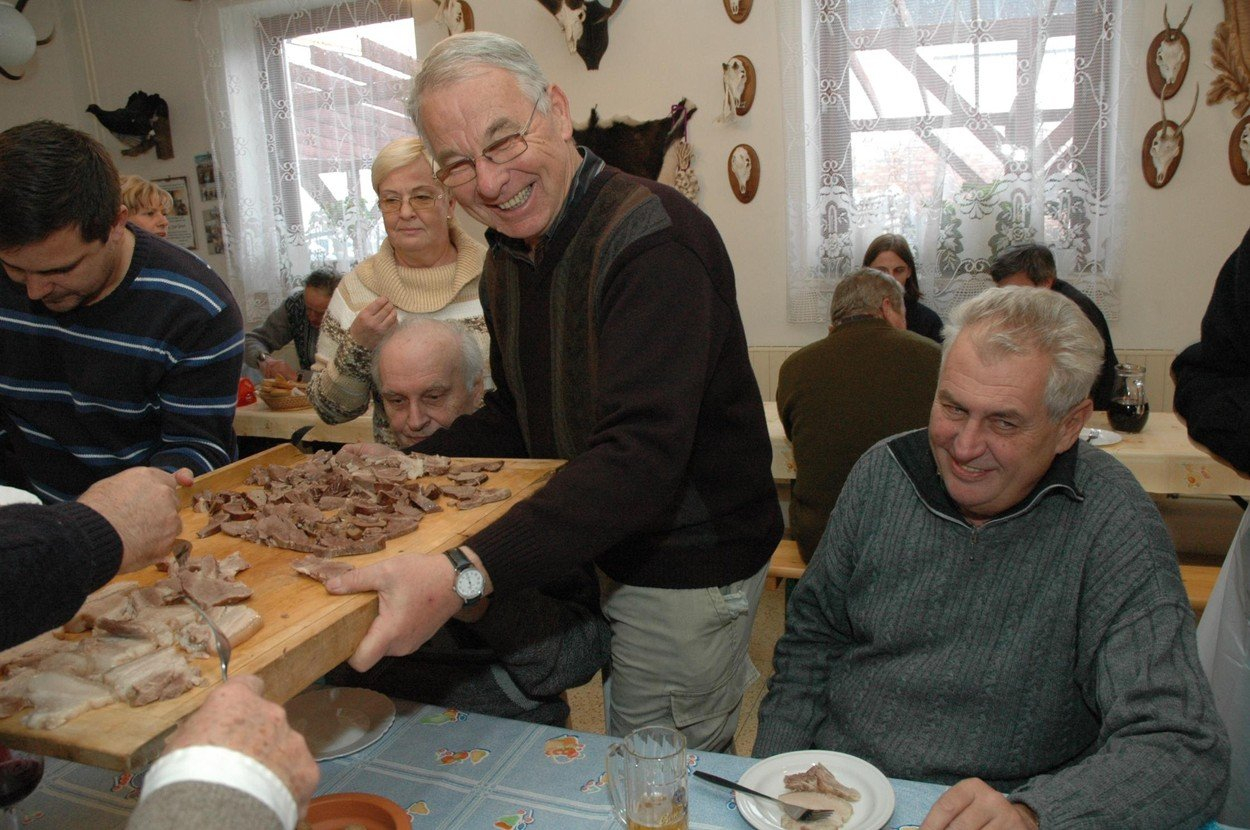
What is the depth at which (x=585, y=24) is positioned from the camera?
5.23 metres

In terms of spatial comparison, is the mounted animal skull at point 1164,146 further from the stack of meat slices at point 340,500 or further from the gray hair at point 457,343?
the stack of meat slices at point 340,500

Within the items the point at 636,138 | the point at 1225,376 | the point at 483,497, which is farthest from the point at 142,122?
the point at 1225,376

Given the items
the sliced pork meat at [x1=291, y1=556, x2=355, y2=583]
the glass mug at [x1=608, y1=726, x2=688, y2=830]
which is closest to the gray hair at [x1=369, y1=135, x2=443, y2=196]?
the sliced pork meat at [x1=291, y1=556, x2=355, y2=583]

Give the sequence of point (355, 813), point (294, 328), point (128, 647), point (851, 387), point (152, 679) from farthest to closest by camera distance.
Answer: point (294, 328) < point (851, 387) < point (355, 813) < point (128, 647) < point (152, 679)

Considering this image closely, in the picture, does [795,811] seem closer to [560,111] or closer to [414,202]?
[560,111]

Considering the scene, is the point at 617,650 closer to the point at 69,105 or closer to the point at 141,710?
the point at 141,710

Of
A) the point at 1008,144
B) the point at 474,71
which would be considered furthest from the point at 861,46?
the point at 474,71

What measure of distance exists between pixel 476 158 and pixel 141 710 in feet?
3.39

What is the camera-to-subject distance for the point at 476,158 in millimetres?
1618

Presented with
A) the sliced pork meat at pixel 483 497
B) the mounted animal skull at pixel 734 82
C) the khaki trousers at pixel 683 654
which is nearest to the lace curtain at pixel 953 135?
the mounted animal skull at pixel 734 82

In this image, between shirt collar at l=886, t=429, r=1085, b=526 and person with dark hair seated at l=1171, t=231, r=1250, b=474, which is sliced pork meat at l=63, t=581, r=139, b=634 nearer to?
shirt collar at l=886, t=429, r=1085, b=526

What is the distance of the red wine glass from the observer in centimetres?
124

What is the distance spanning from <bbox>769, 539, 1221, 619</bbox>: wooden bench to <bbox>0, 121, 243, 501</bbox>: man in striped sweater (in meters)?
1.65

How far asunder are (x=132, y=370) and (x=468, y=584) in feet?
4.14
